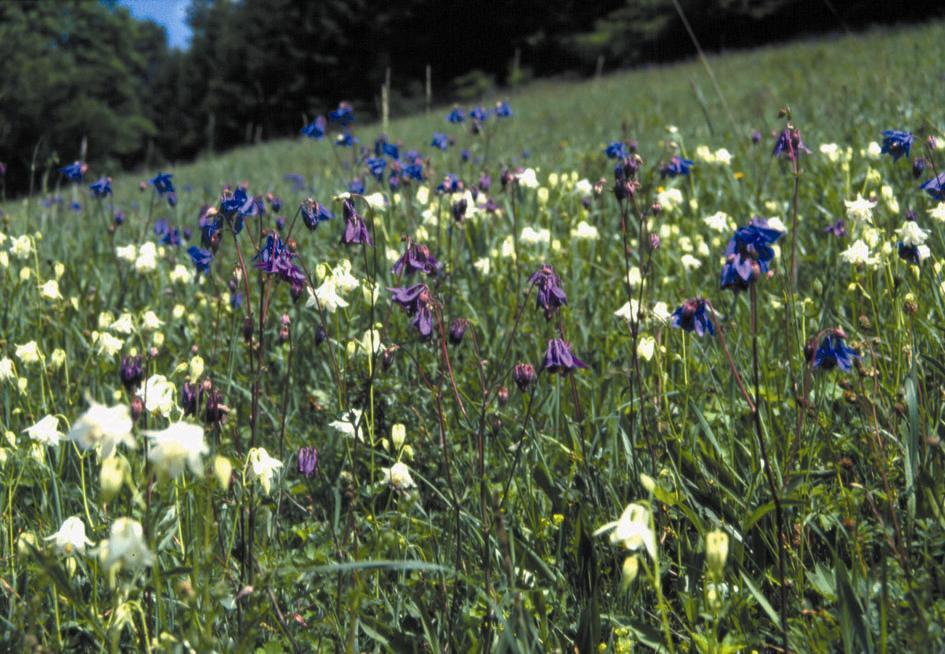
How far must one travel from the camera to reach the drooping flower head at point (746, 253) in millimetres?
1517

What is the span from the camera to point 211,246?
2143mm

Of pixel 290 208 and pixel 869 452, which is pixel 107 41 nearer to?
pixel 290 208

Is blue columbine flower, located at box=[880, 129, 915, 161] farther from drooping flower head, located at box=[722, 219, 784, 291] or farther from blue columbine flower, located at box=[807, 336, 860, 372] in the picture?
drooping flower head, located at box=[722, 219, 784, 291]

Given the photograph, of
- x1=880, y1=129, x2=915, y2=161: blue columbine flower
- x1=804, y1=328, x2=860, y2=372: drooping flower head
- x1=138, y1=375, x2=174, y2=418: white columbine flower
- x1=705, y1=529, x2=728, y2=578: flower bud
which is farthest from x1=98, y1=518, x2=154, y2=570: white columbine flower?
x1=880, y1=129, x2=915, y2=161: blue columbine flower

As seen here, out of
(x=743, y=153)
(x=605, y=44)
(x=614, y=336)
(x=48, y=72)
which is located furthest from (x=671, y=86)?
(x=48, y=72)

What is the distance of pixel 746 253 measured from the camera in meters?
1.54

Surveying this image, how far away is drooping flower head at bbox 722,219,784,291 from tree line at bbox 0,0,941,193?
83.3ft

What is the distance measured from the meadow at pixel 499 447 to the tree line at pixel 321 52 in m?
24.1

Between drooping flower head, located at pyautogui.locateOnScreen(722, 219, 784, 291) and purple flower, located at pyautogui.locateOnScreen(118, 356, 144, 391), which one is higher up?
drooping flower head, located at pyautogui.locateOnScreen(722, 219, 784, 291)

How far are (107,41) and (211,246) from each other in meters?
53.4

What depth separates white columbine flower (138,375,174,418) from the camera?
5.55 feet

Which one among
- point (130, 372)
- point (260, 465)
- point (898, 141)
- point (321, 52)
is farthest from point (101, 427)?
point (321, 52)

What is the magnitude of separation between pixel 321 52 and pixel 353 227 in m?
42.6

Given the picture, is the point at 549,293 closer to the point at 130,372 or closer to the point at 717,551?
the point at 717,551
